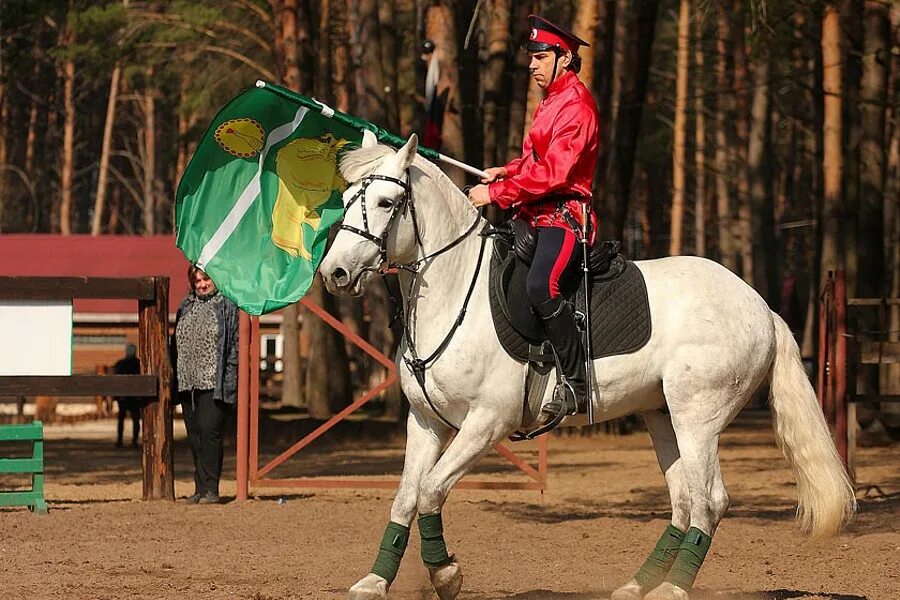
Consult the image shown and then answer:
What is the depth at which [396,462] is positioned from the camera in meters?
19.4

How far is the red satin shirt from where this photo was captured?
8.04 metres

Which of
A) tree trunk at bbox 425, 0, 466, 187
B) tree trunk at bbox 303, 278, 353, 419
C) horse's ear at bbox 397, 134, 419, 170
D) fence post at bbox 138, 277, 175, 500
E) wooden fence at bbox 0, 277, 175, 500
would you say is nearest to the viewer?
horse's ear at bbox 397, 134, 419, 170

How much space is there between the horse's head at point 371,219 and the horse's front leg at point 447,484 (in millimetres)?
960

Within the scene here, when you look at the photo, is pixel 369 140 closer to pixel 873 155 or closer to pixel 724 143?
pixel 873 155

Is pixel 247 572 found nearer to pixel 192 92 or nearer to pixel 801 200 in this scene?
pixel 192 92

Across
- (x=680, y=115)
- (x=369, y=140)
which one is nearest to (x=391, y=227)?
(x=369, y=140)

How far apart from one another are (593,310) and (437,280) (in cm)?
88

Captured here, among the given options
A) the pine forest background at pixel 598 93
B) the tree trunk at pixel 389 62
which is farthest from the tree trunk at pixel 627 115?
the tree trunk at pixel 389 62

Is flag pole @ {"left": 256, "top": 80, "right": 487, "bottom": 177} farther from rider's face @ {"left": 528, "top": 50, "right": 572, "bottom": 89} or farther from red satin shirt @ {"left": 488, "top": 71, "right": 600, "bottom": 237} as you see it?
rider's face @ {"left": 528, "top": 50, "right": 572, "bottom": 89}

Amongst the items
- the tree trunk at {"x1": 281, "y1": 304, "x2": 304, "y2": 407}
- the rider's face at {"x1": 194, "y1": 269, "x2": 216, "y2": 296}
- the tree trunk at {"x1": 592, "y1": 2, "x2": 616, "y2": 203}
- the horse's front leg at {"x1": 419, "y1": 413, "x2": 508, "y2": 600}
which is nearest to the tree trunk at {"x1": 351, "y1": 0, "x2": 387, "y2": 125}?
the tree trunk at {"x1": 592, "y1": 2, "x2": 616, "y2": 203}

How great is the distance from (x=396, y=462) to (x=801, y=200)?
135 ft

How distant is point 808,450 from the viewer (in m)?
8.64

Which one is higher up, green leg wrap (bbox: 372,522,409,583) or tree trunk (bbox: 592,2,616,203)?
tree trunk (bbox: 592,2,616,203)

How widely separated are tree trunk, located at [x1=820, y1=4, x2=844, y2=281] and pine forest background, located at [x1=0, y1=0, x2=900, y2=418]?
0.10 ft
